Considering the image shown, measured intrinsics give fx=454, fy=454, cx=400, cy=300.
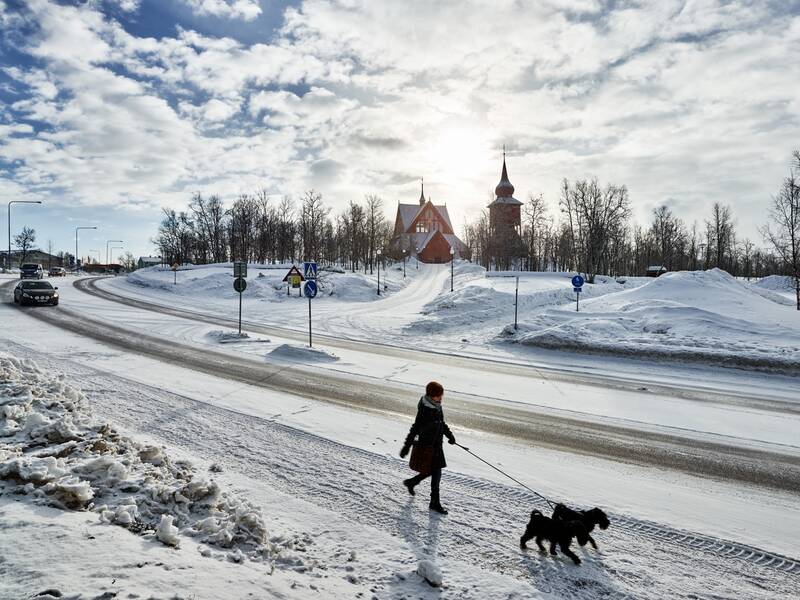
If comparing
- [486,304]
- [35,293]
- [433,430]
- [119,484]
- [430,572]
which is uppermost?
[35,293]

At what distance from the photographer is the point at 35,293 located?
26766 mm

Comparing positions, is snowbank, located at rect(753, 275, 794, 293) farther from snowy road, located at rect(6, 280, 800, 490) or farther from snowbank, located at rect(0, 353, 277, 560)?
snowbank, located at rect(0, 353, 277, 560)

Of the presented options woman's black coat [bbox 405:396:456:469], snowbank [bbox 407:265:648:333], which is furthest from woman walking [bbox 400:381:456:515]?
snowbank [bbox 407:265:648:333]

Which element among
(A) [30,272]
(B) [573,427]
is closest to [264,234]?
(A) [30,272]

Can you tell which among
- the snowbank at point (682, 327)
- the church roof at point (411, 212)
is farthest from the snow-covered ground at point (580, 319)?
the church roof at point (411, 212)

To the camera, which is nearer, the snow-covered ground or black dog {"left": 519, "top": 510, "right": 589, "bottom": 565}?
black dog {"left": 519, "top": 510, "right": 589, "bottom": 565}

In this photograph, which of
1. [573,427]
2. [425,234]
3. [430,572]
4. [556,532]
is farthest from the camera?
[425,234]

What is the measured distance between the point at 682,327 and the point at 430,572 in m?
18.0

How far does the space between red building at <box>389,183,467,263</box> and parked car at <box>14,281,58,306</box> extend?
6219 cm

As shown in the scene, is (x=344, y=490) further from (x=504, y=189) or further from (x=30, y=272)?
(x=504, y=189)

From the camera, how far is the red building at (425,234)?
88.5 m

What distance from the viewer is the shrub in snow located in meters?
4.23

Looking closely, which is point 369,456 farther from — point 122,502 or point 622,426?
point 622,426

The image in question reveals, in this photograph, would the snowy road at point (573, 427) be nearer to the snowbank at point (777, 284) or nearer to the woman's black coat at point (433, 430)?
the woman's black coat at point (433, 430)
